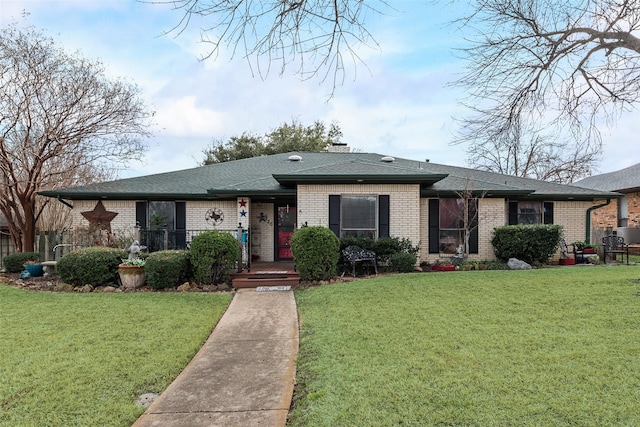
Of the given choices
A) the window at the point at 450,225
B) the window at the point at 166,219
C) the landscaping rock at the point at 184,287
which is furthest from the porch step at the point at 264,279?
the window at the point at 450,225

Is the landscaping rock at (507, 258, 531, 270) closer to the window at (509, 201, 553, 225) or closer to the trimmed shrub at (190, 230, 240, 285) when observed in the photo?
the window at (509, 201, 553, 225)

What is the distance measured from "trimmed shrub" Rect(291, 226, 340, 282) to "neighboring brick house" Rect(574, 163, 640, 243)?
13.9 meters

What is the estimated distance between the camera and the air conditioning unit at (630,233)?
1730 cm

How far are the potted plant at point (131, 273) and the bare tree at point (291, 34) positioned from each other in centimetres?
767

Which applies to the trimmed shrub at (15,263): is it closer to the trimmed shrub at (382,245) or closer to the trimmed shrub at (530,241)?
the trimmed shrub at (382,245)

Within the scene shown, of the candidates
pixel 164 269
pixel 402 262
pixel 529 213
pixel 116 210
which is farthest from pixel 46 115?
pixel 529 213

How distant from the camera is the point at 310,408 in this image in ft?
10.5

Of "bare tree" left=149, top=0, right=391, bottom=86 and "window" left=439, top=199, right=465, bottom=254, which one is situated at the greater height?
"bare tree" left=149, top=0, right=391, bottom=86

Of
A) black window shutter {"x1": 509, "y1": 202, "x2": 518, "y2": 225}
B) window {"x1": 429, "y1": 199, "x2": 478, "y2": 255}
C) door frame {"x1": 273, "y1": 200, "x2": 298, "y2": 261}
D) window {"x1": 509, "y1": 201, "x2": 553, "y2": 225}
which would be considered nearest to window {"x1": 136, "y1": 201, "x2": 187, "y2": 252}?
door frame {"x1": 273, "y1": 200, "x2": 298, "y2": 261}

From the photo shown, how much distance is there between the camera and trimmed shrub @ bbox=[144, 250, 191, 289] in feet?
29.9

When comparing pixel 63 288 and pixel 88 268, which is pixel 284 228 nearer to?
pixel 88 268

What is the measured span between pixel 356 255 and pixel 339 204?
174 cm

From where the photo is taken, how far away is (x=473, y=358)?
4051mm

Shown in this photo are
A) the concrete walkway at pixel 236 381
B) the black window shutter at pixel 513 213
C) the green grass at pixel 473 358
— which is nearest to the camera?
the green grass at pixel 473 358
